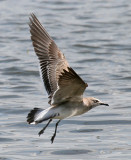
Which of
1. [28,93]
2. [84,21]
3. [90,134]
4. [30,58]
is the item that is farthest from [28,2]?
[90,134]

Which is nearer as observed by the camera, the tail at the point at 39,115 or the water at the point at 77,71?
the tail at the point at 39,115

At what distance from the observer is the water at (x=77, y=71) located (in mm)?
8648

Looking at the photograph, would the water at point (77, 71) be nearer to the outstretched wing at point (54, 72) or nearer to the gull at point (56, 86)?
the gull at point (56, 86)

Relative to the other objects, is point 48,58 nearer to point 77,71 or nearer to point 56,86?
point 56,86

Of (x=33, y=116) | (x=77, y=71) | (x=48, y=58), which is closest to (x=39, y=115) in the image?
(x=33, y=116)

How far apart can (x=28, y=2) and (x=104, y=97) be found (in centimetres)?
1033

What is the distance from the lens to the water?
865 cm

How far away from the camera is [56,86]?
7.78m

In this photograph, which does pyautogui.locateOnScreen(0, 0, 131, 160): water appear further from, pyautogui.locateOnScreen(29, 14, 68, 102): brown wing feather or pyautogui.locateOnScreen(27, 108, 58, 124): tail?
pyautogui.locateOnScreen(29, 14, 68, 102): brown wing feather

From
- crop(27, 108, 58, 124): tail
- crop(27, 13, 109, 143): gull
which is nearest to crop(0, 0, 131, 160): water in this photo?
crop(27, 13, 109, 143): gull

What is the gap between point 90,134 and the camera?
936cm

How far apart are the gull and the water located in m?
0.67

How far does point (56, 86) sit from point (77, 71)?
6003 mm

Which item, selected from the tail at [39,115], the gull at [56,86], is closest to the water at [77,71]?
the gull at [56,86]
